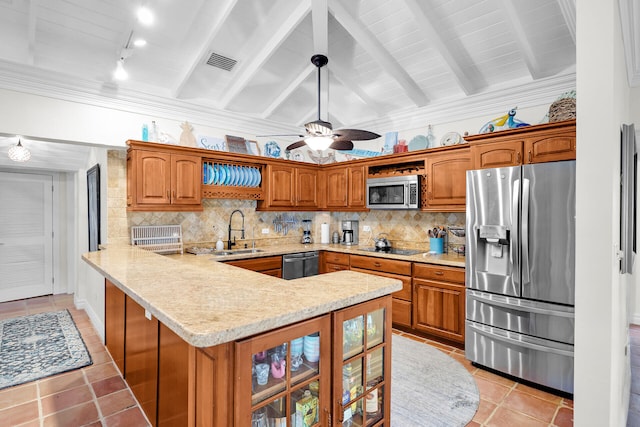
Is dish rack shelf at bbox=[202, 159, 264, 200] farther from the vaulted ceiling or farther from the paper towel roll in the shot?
the paper towel roll

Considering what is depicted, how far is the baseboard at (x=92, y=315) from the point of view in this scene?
3705 mm

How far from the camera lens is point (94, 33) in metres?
2.86

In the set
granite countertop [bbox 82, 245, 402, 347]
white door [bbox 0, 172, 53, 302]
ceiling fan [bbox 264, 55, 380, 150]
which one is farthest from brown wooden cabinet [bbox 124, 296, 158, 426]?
white door [bbox 0, 172, 53, 302]

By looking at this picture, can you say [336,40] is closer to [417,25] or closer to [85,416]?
[417,25]

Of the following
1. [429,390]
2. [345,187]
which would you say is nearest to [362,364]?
[429,390]

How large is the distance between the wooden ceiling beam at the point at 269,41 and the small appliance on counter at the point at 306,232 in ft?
7.40

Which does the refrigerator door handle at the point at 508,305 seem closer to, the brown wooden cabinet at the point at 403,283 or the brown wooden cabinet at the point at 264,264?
the brown wooden cabinet at the point at 403,283

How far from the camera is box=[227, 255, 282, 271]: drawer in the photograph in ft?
12.8

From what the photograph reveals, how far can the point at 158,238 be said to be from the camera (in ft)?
12.6

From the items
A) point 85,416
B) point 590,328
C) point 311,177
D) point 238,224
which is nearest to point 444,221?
point 311,177

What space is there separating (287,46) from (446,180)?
7.68 feet

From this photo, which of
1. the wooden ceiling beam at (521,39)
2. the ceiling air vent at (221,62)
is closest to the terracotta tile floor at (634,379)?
the wooden ceiling beam at (521,39)

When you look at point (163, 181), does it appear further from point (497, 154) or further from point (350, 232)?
point (497, 154)

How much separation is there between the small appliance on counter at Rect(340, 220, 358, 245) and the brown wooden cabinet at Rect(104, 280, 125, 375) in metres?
3.20
